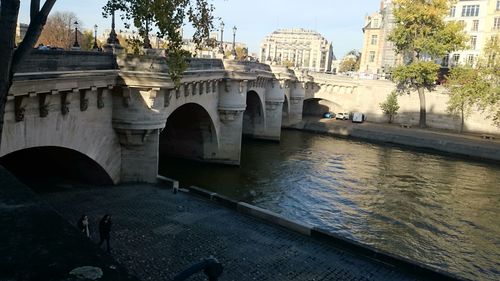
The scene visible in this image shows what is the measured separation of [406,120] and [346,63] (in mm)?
95045

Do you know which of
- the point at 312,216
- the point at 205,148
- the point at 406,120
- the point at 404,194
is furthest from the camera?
the point at 406,120

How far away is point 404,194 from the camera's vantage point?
31.0 metres

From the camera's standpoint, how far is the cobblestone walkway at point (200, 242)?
13.9m

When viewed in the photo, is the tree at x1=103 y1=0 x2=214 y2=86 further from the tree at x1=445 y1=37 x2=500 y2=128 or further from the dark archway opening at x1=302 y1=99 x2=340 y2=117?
the dark archway opening at x1=302 y1=99 x2=340 y2=117

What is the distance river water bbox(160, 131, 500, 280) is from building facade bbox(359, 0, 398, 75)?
4342 centimetres

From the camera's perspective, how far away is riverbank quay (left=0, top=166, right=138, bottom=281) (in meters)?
4.22

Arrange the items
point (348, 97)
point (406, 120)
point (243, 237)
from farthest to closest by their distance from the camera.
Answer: point (348, 97)
point (406, 120)
point (243, 237)

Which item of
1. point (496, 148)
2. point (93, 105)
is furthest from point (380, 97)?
point (93, 105)

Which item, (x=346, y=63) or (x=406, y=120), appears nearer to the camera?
(x=406, y=120)

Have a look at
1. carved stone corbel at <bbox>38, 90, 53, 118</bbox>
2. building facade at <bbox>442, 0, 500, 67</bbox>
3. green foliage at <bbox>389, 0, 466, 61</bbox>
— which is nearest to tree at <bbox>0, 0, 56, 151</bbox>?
carved stone corbel at <bbox>38, 90, 53, 118</bbox>

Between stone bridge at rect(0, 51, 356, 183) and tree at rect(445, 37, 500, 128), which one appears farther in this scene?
tree at rect(445, 37, 500, 128)

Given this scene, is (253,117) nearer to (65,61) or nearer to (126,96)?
(126,96)

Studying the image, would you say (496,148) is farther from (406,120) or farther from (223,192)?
(223,192)

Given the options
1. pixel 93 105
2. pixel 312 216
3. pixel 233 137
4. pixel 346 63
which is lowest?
pixel 312 216
